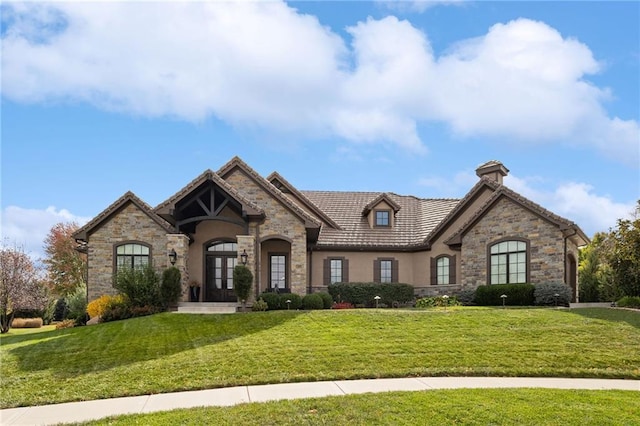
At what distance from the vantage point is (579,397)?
9.52 metres

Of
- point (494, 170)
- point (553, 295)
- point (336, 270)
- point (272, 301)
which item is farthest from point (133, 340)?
point (494, 170)

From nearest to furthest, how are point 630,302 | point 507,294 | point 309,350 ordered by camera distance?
point 309,350 → point 630,302 → point 507,294

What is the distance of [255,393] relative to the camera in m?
10.3

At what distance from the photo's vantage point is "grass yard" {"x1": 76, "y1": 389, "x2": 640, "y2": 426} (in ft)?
26.8

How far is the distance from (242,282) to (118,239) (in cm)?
661

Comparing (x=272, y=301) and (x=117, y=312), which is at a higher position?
(x=272, y=301)

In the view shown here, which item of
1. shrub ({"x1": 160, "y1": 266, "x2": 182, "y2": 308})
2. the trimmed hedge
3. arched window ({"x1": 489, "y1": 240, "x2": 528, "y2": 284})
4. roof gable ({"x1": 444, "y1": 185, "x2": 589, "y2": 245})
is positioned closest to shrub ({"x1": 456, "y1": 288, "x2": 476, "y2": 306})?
arched window ({"x1": 489, "y1": 240, "x2": 528, "y2": 284})

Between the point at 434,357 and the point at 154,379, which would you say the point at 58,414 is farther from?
the point at 434,357

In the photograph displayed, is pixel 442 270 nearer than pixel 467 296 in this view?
No

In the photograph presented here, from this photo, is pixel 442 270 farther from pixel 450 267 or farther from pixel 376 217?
pixel 376 217

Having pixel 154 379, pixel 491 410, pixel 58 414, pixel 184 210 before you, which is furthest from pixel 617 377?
pixel 184 210

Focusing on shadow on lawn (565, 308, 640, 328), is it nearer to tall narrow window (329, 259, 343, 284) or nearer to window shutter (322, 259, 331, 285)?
tall narrow window (329, 259, 343, 284)

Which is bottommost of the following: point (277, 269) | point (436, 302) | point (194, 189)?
point (436, 302)

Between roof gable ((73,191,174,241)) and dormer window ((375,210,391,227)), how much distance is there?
10.7 m
